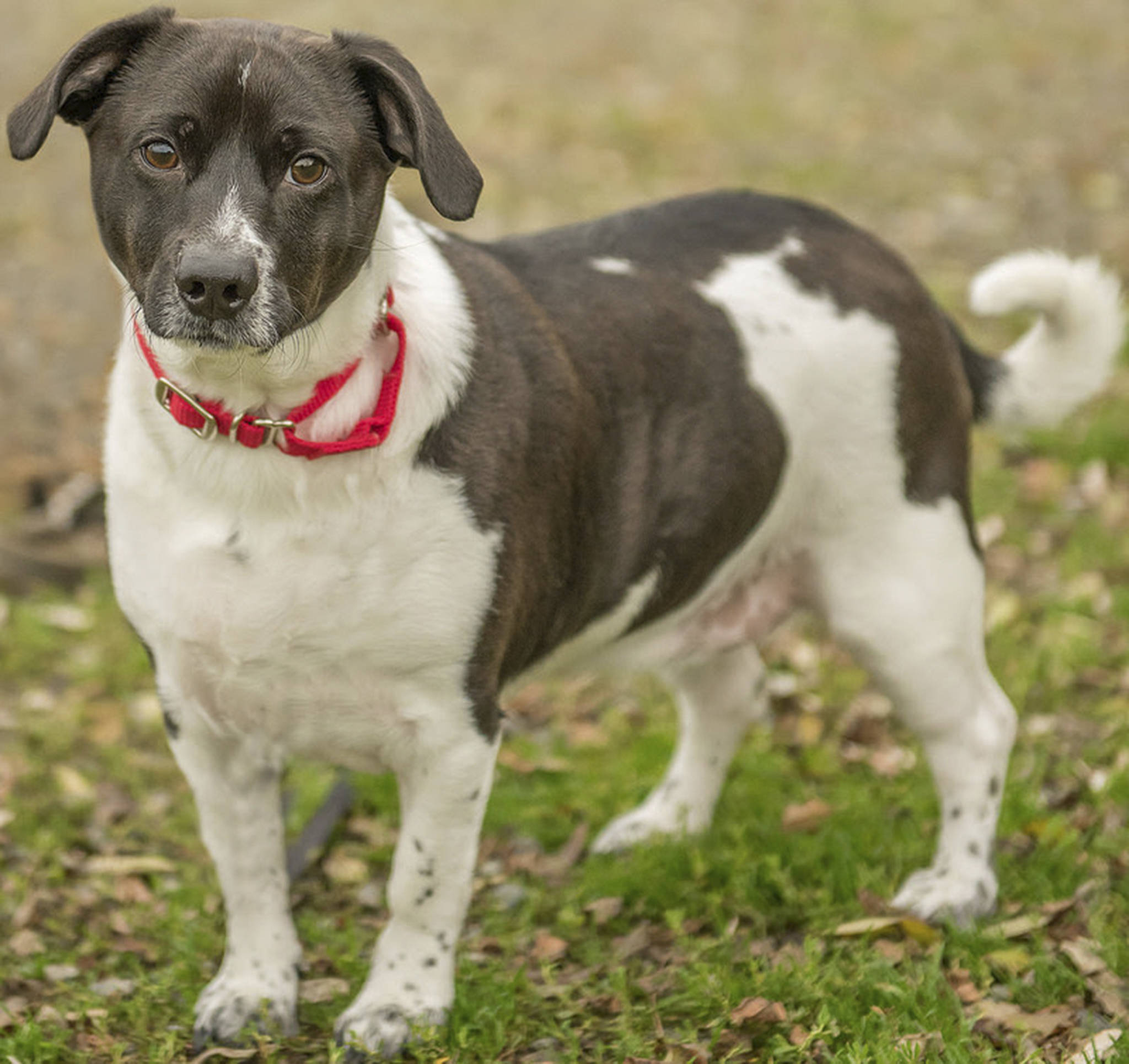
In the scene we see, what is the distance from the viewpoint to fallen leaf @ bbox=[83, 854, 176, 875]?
4.26 meters

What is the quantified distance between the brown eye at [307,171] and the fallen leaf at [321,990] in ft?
6.31

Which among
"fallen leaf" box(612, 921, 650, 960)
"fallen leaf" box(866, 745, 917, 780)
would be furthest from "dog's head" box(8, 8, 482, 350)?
"fallen leaf" box(866, 745, 917, 780)

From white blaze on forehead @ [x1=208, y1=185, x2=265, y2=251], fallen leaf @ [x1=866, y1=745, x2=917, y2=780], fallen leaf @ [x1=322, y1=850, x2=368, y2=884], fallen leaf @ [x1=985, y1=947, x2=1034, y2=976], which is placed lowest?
fallen leaf @ [x1=322, y1=850, x2=368, y2=884]

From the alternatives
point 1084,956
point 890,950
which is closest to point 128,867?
point 890,950

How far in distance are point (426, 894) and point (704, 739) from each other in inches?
46.3

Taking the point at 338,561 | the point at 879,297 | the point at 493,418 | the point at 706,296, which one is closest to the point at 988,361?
the point at 879,297

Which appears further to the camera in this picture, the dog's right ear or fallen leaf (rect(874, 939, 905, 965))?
fallen leaf (rect(874, 939, 905, 965))

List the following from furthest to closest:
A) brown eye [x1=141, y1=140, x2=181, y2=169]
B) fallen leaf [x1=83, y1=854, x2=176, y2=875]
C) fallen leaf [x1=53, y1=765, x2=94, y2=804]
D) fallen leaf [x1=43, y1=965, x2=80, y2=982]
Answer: fallen leaf [x1=53, y1=765, x2=94, y2=804] → fallen leaf [x1=83, y1=854, x2=176, y2=875] → fallen leaf [x1=43, y1=965, x2=80, y2=982] → brown eye [x1=141, y1=140, x2=181, y2=169]

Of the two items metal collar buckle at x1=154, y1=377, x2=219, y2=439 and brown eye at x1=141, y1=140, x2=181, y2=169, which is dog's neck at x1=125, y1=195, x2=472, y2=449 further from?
brown eye at x1=141, y1=140, x2=181, y2=169

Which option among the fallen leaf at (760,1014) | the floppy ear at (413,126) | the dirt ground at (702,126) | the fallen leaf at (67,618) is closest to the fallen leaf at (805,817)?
the fallen leaf at (760,1014)

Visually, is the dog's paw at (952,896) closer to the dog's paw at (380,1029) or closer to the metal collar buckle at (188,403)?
the dog's paw at (380,1029)

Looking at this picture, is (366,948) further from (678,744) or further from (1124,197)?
(1124,197)

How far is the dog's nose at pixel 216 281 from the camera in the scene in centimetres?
260

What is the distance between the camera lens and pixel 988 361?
4262 mm
